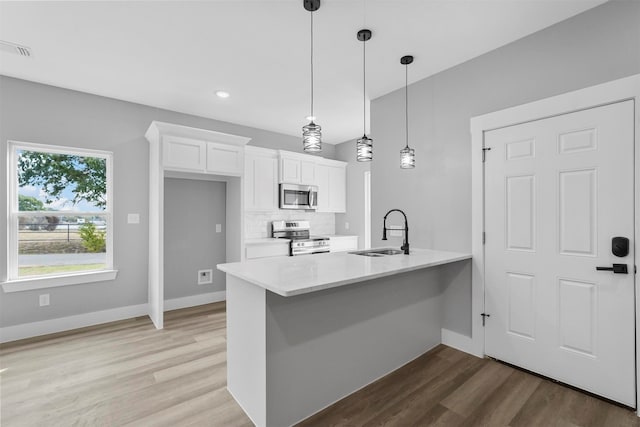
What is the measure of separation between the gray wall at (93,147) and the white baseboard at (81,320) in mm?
58

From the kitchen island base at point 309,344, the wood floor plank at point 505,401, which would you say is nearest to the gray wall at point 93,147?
the kitchen island base at point 309,344

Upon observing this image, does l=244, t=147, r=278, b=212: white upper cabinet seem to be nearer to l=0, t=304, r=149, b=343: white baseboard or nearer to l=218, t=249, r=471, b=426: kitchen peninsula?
l=0, t=304, r=149, b=343: white baseboard

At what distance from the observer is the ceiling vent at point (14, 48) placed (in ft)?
8.14

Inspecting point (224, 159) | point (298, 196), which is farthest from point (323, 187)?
point (224, 159)

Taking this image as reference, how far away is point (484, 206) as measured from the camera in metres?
2.65

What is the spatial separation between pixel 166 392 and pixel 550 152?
341 cm

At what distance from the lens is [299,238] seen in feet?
16.3

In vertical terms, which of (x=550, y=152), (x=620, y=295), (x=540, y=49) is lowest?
(x=620, y=295)

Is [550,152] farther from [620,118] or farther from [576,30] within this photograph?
[576,30]

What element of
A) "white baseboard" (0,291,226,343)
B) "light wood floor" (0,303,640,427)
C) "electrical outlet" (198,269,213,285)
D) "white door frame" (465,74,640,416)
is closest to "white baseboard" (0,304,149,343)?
"white baseboard" (0,291,226,343)

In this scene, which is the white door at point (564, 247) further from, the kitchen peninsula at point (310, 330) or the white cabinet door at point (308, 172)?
the white cabinet door at point (308, 172)

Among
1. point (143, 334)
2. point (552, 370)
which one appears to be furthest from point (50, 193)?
point (552, 370)

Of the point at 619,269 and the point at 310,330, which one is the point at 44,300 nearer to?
the point at 310,330

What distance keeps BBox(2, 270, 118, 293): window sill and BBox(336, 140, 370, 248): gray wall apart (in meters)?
3.81
